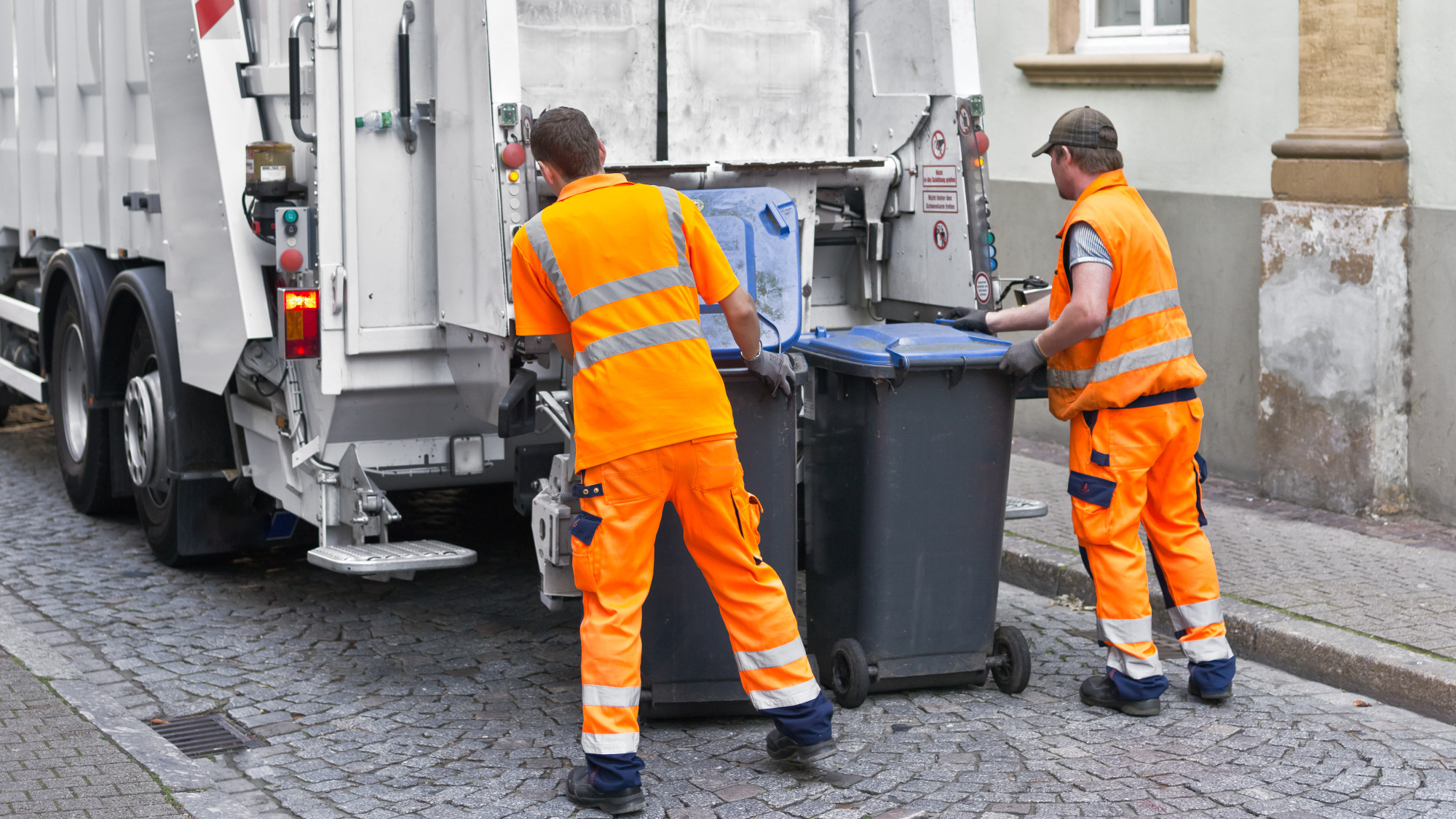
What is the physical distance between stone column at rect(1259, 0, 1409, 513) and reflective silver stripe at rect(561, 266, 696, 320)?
354cm

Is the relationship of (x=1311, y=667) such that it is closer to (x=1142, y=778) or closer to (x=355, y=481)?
(x=1142, y=778)

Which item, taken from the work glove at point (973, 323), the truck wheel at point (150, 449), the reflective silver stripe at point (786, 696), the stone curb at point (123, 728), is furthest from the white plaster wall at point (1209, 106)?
the stone curb at point (123, 728)

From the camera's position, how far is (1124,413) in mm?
4414

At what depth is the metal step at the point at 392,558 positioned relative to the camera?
4691mm

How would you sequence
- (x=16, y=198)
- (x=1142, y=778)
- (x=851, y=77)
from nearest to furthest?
(x=1142, y=778) → (x=851, y=77) → (x=16, y=198)

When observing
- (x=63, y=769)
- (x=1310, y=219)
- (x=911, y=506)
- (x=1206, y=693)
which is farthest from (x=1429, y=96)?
(x=63, y=769)

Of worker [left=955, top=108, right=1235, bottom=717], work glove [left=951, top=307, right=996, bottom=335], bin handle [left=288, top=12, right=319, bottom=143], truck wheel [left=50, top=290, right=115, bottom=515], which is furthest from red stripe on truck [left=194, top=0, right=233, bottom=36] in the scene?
worker [left=955, top=108, right=1235, bottom=717]

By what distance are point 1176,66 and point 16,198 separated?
210 inches

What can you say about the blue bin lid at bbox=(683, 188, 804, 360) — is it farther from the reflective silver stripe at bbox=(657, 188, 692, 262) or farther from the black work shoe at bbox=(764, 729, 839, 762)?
the black work shoe at bbox=(764, 729, 839, 762)

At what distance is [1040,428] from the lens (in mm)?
8305

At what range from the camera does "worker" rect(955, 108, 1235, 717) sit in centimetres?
438

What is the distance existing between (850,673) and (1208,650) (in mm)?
954

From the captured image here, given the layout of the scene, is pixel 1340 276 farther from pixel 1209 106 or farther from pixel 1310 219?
pixel 1209 106

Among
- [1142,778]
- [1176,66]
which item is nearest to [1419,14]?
[1176,66]
